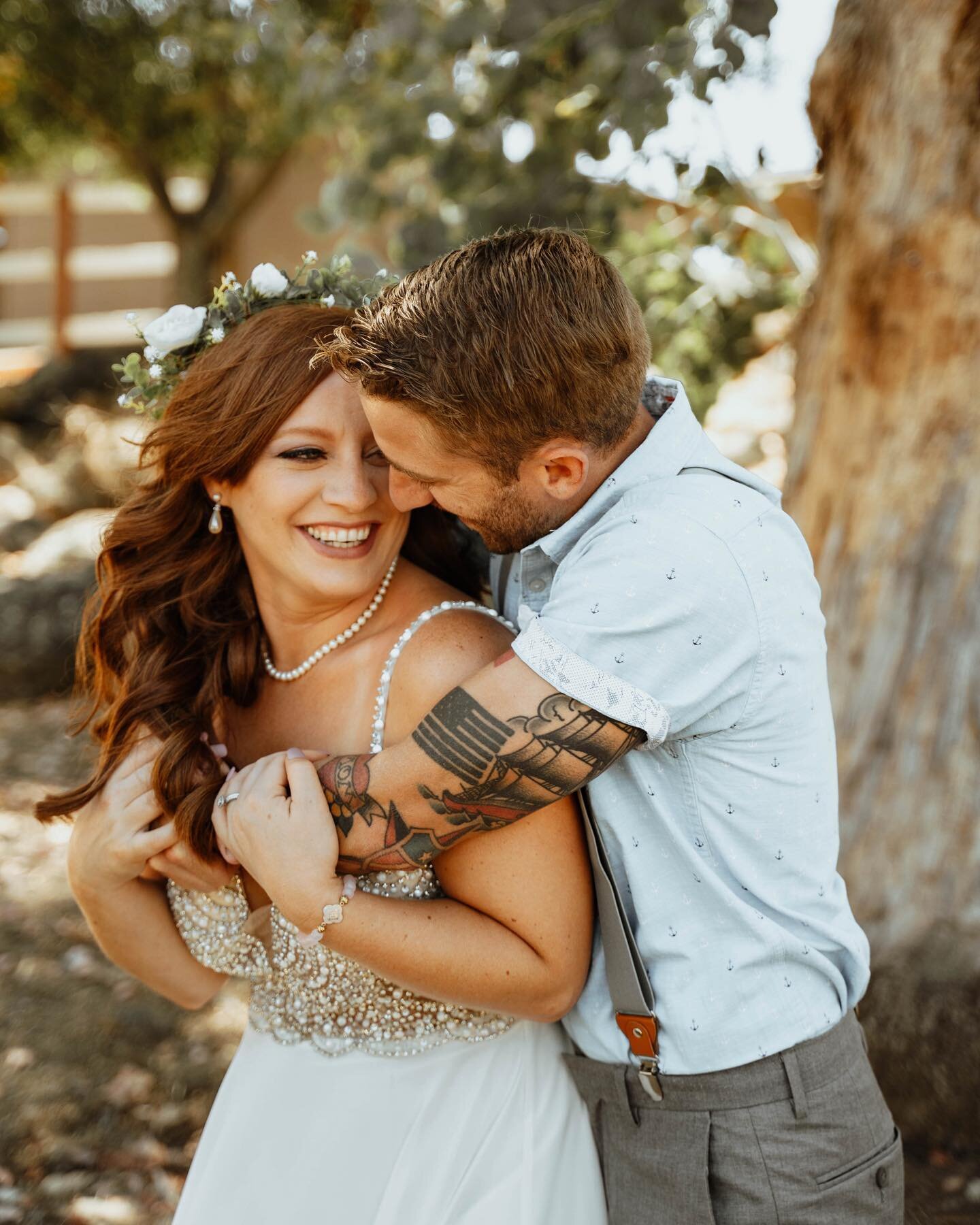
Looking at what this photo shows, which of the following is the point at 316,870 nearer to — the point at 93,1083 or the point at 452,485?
the point at 452,485

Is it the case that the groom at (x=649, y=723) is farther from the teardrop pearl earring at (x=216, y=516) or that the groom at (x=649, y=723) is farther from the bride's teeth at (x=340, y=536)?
the teardrop pearl earring at (x=216, y=516)

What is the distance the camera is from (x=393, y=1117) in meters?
2.23

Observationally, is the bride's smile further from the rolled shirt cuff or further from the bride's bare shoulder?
the rolled shirt cuff

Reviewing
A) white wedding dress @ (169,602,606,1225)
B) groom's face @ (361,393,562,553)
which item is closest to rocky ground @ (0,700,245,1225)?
white wedding dress @ (169,602,606,1225)

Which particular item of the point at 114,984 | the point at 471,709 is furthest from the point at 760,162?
the point at 114,984

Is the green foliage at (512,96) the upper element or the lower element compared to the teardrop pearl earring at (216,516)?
upper

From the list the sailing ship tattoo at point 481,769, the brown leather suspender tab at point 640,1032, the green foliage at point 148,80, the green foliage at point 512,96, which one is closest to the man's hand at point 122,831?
the sailing ship tattoo at point 481,769

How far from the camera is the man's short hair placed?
1.86 m

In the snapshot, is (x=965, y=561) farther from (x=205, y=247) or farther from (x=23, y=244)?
(x=23, y=244)

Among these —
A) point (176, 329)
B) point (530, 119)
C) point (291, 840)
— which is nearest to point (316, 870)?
point (291, 840)

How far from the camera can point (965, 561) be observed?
3486 millimetres

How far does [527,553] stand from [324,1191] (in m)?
1.28

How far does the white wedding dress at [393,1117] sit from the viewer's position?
2.16m

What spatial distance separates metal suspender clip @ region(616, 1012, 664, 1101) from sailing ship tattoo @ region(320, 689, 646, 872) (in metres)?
0.43
